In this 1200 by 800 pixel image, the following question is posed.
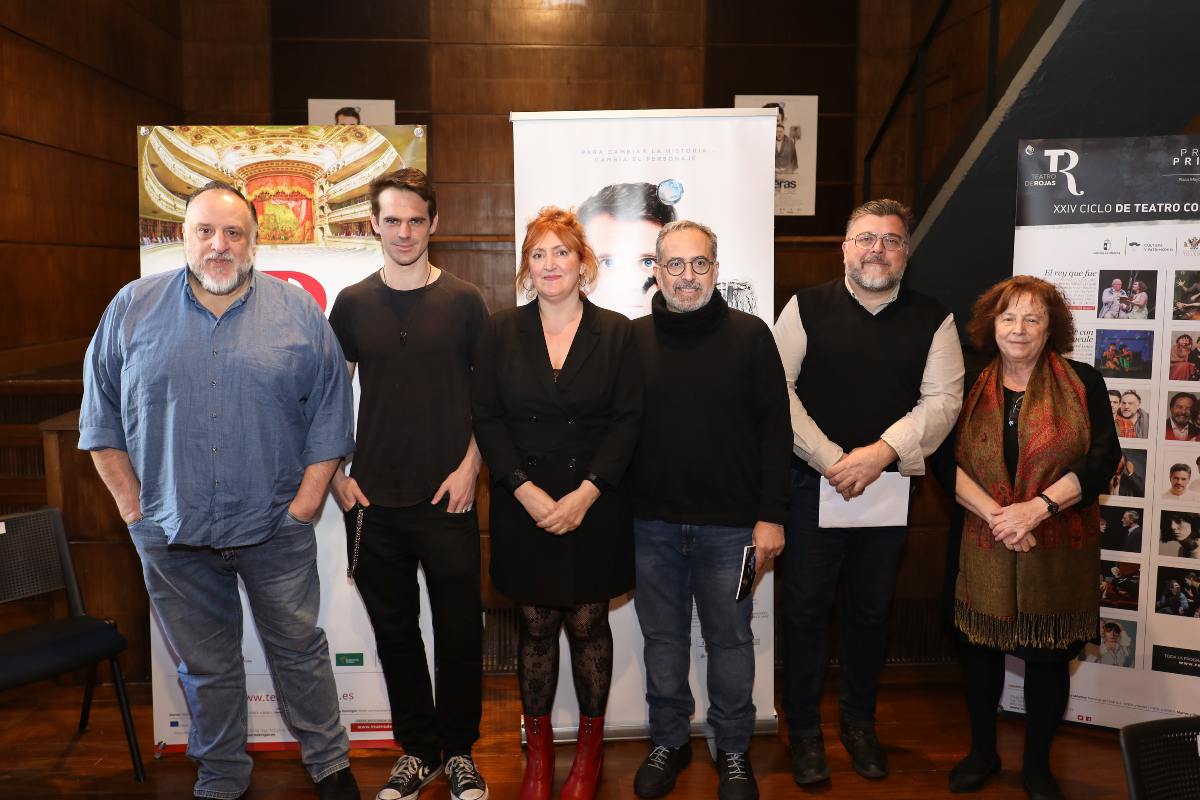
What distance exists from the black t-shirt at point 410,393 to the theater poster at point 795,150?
5.54m

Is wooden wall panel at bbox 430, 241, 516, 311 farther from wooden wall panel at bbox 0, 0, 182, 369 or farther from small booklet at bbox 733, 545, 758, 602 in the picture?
small booklet at bbox 733, 545, 758, 602

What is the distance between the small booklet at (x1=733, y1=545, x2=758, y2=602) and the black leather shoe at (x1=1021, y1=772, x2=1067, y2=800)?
1.01m

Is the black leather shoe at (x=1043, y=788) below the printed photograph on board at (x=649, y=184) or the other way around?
below

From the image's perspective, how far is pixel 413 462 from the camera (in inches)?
93.6

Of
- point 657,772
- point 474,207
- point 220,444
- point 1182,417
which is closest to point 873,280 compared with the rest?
point 1182,417

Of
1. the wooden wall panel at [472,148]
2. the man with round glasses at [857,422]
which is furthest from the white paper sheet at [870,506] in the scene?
the wooden wall panel at [472,148]

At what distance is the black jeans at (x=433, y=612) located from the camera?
2.42 meters

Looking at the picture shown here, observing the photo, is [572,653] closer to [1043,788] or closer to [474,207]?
[1043,788]

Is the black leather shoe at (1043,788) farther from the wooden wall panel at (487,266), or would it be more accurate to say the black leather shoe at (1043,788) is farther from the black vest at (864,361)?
the wooden wall panel at (487,266)

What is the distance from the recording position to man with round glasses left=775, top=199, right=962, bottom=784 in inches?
98.0

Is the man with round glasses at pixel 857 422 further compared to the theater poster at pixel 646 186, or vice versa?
the theater poster at pixel 646 186

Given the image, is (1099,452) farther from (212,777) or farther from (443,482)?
(212,777)

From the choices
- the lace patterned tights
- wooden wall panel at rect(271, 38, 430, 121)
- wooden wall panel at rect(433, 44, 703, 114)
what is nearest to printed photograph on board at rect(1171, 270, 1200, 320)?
the lace patterned tights

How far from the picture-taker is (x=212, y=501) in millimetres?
2254
